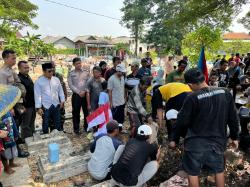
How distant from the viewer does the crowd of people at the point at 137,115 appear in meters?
→ 3.26

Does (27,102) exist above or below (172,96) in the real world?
below

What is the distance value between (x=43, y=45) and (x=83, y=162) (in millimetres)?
26791

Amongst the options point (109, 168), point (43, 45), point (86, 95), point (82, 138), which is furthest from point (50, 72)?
point (43, 45)

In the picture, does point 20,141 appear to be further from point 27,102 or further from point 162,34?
point 162,34

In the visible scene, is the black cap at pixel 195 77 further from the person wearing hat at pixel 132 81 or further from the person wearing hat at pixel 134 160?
the person wearing hat at pixel 132 81

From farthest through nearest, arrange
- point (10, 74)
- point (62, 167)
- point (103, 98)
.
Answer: point (103, 98) → point (10, 74) → point (62, 167)

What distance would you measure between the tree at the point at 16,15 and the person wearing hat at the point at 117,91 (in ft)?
26.7

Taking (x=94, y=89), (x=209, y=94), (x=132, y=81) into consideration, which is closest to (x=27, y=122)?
(x=94, y=89)

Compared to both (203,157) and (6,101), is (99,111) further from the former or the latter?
(203,157)

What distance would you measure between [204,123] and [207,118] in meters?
0.07

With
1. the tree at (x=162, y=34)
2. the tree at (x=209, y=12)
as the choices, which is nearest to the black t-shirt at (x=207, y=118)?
the tree at (x=209, y=12)

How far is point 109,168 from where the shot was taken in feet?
14.9

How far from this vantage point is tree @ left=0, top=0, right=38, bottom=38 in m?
12.9

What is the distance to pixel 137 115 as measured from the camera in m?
5.67
